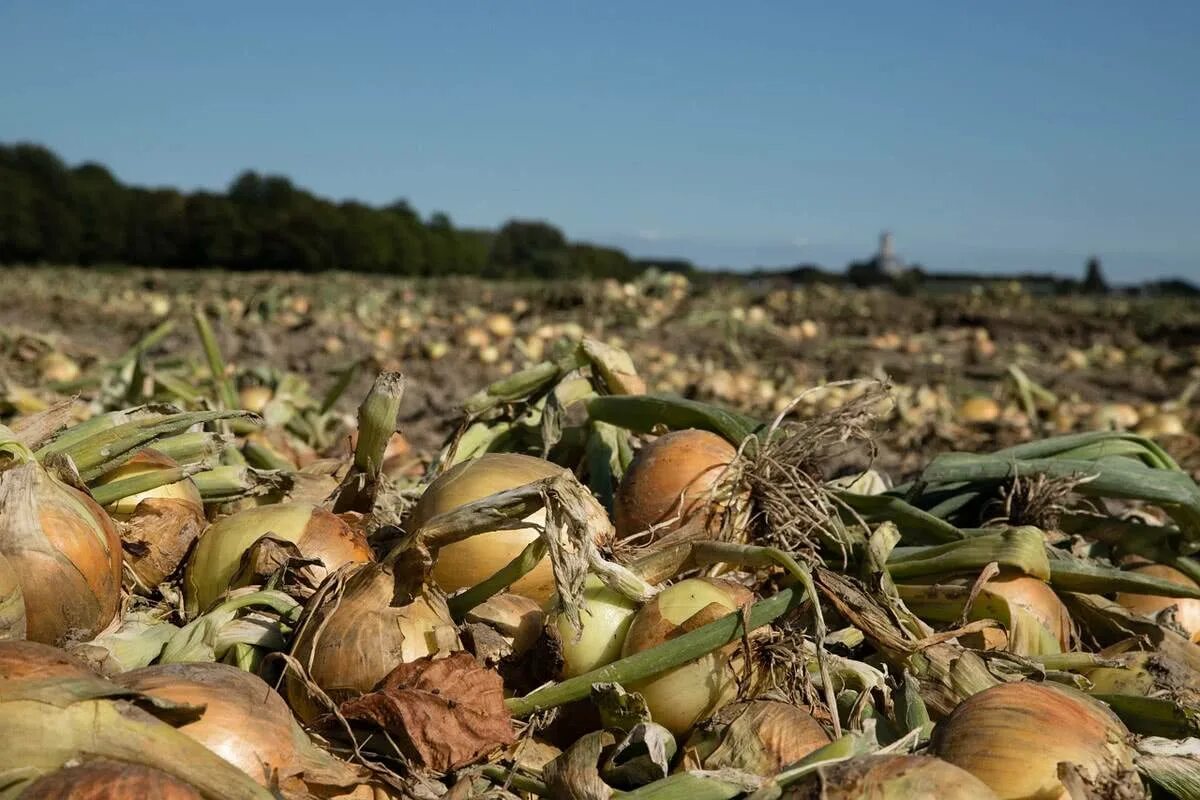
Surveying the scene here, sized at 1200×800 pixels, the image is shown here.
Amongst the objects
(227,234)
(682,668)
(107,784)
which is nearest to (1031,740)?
(682,668)

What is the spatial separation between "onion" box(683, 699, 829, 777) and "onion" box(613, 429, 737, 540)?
535 mm

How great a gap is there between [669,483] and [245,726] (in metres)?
1.02

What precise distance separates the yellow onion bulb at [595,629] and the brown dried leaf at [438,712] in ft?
0.54

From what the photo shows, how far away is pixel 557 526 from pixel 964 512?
1436 millimetres

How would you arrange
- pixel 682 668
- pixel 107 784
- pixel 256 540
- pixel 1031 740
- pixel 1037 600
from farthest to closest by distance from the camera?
pixel 1037 600 < pixel 256 540 < pixel 682 668 < pixel 1031 740 < pixel 107 784

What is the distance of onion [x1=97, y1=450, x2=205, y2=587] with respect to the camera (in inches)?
73.5

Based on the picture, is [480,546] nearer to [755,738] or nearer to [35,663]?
[755,738]

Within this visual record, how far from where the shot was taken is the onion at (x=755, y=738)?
1488 millimetres

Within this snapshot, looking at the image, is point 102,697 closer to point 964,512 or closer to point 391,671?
point 391,671

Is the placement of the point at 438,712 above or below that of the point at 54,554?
below

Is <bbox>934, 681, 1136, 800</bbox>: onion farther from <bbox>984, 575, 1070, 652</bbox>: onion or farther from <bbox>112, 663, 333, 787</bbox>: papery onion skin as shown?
<bbox>112, 663, 333, 787</bbox>: papery onion skin

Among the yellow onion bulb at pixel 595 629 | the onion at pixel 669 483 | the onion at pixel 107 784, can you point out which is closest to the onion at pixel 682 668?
the yellow onion bulb at pixel 595 629

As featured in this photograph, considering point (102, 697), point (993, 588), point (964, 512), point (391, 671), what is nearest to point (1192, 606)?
point (964, 512)

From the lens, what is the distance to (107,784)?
1140mm
